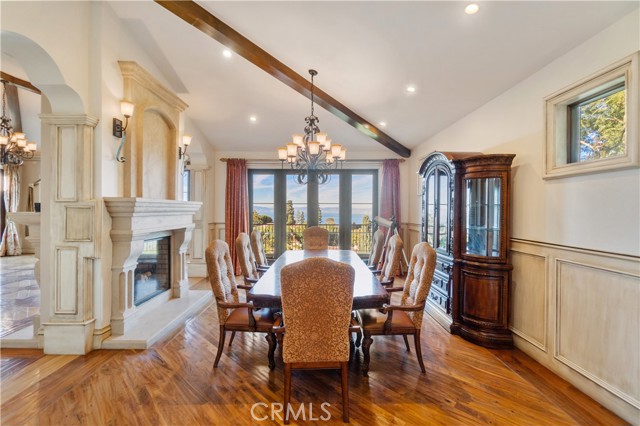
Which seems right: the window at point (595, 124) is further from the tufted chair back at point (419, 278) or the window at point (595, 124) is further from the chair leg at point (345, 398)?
the chair leg at point (345, 398)

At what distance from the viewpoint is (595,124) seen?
7.09ft

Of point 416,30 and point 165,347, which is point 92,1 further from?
point 165,347

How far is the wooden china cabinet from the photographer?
2791mm

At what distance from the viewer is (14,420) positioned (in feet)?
5.80

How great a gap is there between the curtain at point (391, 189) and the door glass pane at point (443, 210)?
2251 millimetres

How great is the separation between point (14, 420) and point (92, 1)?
343cm

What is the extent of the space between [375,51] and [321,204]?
12.1 ft

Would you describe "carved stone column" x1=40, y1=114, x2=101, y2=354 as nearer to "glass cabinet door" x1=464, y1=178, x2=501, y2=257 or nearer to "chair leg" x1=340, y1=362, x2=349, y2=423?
"chair leg" x1=340, y1=362, x2=349, y2=423

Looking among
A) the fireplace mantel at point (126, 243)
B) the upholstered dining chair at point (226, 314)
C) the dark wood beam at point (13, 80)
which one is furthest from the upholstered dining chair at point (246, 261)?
the dark wood beam at point (13, 80)

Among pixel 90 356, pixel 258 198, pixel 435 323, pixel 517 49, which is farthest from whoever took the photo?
pixel 258 198

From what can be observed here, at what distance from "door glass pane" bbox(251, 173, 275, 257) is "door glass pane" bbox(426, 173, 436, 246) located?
→ 3424mm

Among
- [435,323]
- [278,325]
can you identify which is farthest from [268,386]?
[435,323]

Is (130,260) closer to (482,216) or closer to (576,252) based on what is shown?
(482,216)

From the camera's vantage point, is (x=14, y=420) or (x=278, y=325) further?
(x=278, y=325)
